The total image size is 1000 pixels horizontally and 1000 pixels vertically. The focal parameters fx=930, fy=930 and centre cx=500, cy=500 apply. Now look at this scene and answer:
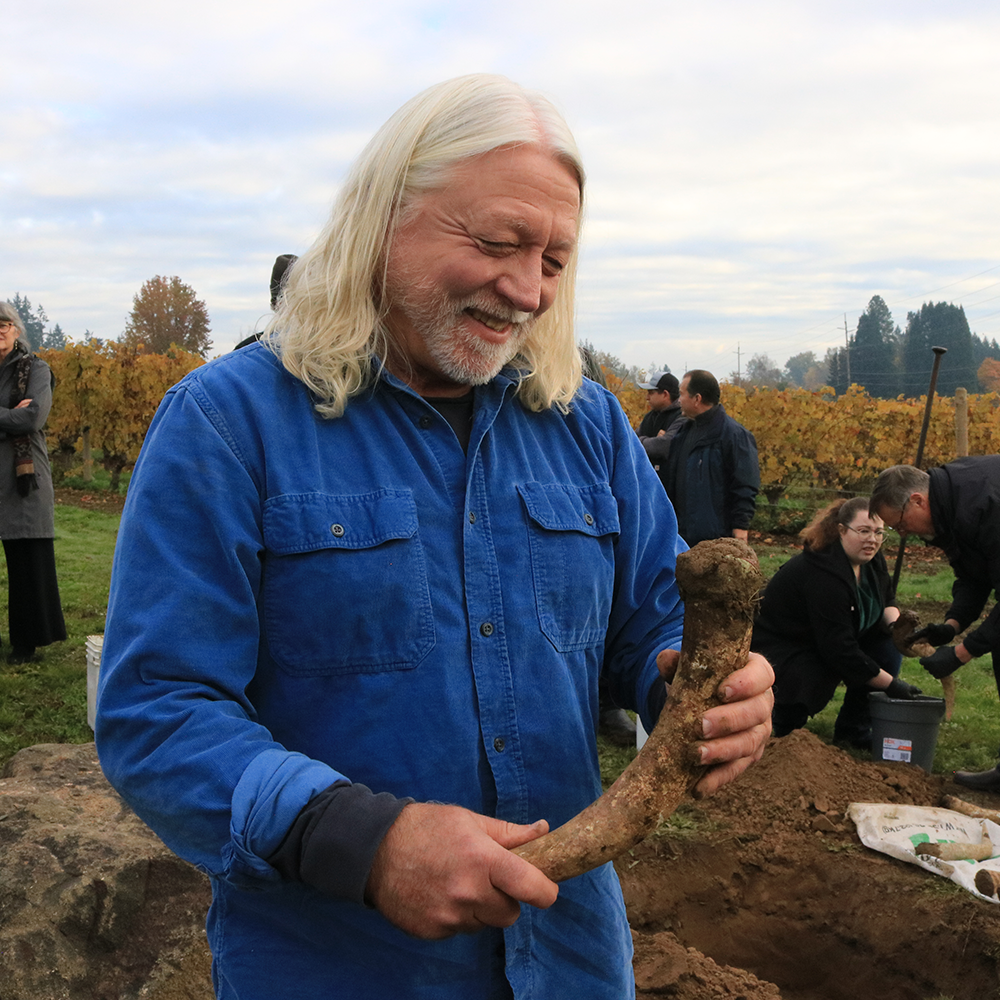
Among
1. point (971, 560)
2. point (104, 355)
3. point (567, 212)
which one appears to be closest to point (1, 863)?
point (567, 212)

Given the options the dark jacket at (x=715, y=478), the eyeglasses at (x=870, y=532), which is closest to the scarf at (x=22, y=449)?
the dark jacket at (x=715, y=478)

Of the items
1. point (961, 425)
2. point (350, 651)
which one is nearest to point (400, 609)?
point (350, 651)

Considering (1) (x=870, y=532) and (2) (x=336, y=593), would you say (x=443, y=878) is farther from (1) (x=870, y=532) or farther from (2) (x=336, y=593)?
(1) (x=870, y=532)

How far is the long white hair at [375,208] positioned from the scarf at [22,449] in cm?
466

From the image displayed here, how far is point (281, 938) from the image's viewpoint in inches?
54.8

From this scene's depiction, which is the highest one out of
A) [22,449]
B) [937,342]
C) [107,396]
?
[937,342]

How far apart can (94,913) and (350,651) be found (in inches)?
85.4

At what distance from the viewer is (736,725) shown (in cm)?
143

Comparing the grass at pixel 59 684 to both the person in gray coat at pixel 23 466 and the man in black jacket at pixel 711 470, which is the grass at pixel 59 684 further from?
the man in black jacket at pixel 711 470

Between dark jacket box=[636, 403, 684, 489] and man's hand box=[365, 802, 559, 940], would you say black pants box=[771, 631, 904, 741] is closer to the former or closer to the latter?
dark jacket box=[636, 403, 684, 489]

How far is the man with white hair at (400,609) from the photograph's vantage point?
1194mm

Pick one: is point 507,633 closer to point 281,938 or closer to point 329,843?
point 329,843

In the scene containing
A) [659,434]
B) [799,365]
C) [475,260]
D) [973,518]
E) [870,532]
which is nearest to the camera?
[475,260]

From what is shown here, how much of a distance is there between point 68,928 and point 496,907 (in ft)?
7.51
